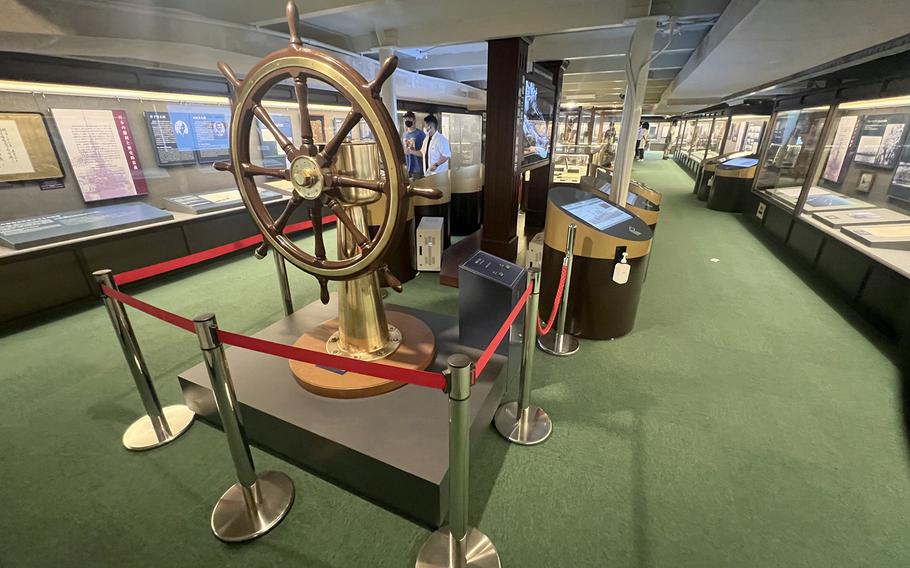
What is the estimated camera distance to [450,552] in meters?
1.44

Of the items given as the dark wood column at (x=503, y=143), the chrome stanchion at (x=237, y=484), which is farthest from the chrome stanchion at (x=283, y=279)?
the dark wood column at (x=503, y=143)

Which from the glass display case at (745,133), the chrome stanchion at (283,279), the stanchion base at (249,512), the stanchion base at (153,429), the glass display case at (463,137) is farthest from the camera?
the glass display case at (463,137)

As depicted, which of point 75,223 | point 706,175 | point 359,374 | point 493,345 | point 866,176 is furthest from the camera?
point 706,175

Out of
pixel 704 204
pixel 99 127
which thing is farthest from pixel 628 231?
pixel 704 204

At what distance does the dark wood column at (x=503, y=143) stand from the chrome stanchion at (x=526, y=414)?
7.79 feet

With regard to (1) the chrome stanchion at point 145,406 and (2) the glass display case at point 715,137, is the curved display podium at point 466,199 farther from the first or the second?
(2) the glass display case at point 715,137

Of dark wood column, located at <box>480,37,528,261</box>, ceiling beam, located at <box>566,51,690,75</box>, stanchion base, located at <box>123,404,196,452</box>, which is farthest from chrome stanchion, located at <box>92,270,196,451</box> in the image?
ceiling beam, located at <box>566,51,690,75</box>

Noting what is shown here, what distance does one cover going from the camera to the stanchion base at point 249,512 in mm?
1543

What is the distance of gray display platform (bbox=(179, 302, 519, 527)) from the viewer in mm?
1545

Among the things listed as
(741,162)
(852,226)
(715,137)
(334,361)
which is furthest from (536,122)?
(715,137)

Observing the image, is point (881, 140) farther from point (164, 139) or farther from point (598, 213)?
point (164, 139)

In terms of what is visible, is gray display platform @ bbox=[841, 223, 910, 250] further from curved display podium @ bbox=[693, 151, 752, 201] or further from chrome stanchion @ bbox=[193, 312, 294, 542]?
curved display podium @ bbox=[693, 151, 752, 201]

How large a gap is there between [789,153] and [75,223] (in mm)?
9869

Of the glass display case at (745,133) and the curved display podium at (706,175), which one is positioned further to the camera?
the glass display case at (745,133)
